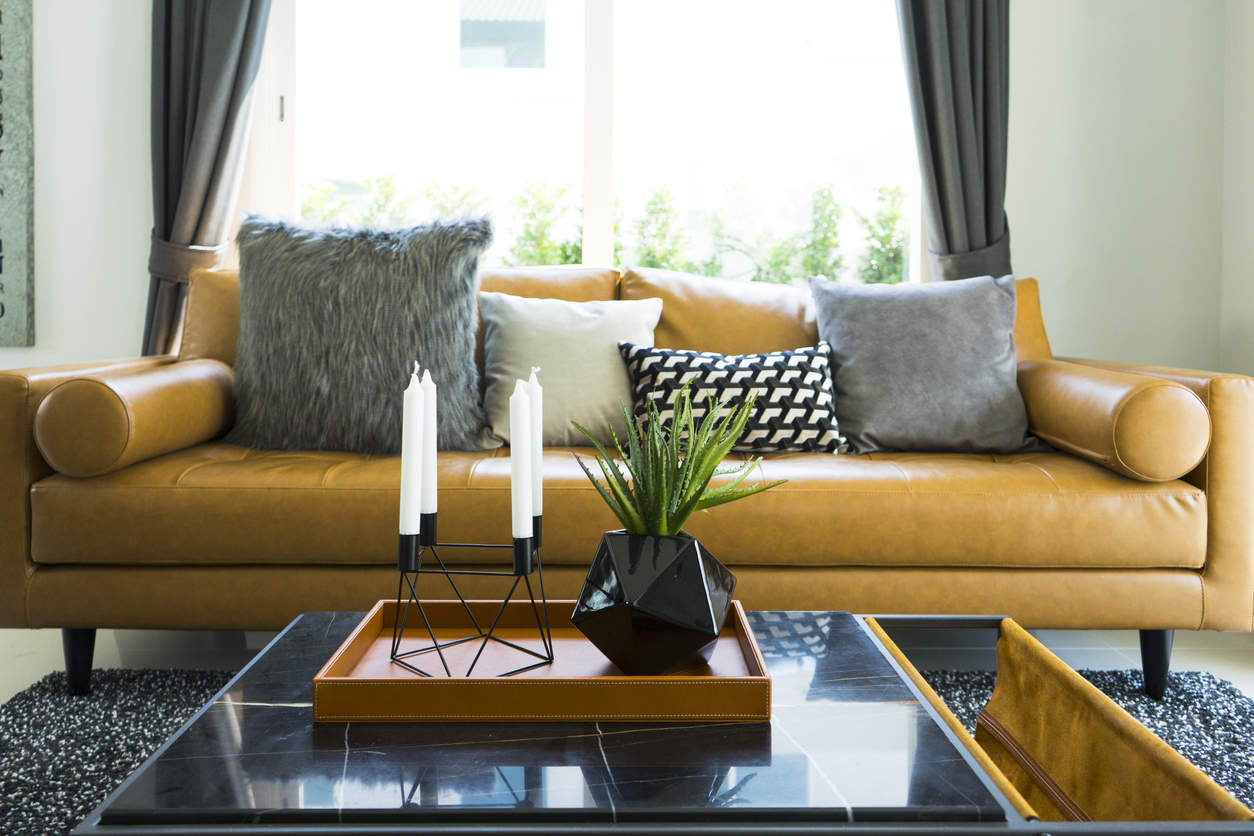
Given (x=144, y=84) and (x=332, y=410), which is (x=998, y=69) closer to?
(x=332, y=410)

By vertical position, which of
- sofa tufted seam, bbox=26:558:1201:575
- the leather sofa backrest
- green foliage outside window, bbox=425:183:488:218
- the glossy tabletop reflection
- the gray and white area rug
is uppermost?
green foliage outside window, bbox=425:183:488:218

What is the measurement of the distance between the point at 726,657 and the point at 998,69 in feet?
8.89

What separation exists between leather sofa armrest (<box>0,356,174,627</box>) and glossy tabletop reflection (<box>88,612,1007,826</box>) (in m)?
1.14

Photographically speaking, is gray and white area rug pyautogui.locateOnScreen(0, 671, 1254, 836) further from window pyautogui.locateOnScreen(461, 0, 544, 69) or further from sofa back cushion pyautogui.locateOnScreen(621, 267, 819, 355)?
window pyautogui.locateOnScreen(461, 0, 544, 69)

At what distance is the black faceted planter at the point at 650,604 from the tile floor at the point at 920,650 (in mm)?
1300

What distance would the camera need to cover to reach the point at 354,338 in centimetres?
228

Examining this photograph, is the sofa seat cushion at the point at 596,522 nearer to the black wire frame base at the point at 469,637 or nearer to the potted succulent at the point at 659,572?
the black wire frame base at the point at 469,637

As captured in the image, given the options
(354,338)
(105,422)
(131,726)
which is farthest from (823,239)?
(131,726)

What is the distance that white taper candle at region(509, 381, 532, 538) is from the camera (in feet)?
3.26

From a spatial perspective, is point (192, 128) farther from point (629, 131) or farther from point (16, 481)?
point (16, 481)

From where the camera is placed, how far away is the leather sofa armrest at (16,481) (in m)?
1.89

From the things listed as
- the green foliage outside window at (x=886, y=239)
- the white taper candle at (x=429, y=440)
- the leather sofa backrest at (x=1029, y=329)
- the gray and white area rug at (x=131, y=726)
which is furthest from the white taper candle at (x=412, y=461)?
the green foliage outside window at (x=886, y=239)

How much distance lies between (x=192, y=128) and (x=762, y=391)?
222 centimetres

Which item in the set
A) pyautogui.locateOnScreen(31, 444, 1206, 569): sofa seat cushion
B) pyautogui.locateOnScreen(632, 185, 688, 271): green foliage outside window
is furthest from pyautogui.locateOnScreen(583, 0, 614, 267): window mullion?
pyautogui.locateOnScreen(31, 444, 1206, 569): sofa seat cushion
